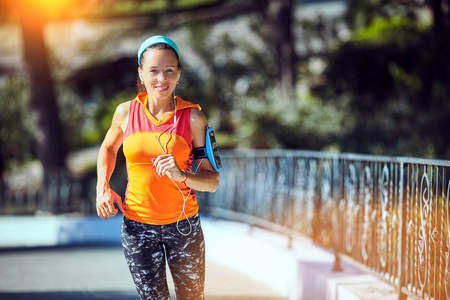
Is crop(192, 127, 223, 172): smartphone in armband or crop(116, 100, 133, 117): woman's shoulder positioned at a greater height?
crop(116, 100, 133, 117): woman's shoulder

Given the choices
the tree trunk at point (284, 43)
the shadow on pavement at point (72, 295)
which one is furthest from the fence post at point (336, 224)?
the tree trunk at point (284, 43)

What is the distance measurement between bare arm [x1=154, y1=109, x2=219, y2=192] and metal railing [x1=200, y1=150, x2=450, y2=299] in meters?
1.65

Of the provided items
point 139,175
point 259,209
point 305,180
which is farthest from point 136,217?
point 259,209

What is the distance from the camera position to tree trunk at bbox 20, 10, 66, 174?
16.4 metres

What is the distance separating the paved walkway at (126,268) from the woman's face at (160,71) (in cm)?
248

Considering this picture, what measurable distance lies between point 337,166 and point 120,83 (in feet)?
73.8

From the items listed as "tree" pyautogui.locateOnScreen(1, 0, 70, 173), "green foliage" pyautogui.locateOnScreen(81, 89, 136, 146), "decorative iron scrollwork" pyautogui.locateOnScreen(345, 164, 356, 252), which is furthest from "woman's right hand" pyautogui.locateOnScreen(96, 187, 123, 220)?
"green foliage" pyautogui.locateOnScreen(81, 89, 136, 146)

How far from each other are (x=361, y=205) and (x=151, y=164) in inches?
131

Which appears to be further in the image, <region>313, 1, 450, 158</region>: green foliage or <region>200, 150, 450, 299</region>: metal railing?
<region>313, 1, 450, 158</region>: green foliage

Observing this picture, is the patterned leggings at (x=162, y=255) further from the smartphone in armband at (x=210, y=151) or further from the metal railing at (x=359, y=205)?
the metal railing at (x=359, y=205)

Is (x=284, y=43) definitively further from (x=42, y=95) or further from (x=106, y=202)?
(x=106, y=202)

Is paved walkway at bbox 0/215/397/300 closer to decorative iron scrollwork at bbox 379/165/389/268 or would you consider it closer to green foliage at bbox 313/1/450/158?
decorative iron scrollwork at bbox 379/165/389/268

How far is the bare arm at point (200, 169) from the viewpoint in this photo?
352 cm

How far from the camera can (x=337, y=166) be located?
23.9 ft
